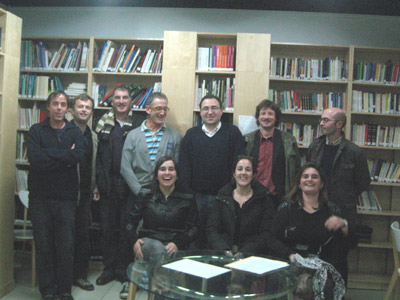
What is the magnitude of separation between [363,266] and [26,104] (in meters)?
4.24

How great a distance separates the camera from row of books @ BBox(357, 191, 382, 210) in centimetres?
426

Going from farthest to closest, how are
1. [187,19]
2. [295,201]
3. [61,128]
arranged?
[187,19]
[61,128]
[295,201]

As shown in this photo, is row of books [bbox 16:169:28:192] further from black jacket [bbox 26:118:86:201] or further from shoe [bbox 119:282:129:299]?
shoe [bbox 119:282:129:299]

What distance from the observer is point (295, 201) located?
2865mm

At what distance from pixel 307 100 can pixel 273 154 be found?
122 centimetres

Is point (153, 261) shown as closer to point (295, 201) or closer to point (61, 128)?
point (295, 201)

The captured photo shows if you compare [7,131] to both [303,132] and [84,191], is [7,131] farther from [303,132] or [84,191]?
[303,132]

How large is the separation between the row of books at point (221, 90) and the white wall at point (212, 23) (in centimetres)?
90

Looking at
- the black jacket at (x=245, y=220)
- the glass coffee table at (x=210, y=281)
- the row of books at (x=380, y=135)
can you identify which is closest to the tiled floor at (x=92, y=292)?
the black jacket at (x=245, y=220)

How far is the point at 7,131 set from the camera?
341cm

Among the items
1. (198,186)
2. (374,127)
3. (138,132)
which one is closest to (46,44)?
(138,132)

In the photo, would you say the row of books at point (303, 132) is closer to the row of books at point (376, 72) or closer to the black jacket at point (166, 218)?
the row of books at point (376, 72)

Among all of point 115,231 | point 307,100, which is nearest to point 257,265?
point 115,231

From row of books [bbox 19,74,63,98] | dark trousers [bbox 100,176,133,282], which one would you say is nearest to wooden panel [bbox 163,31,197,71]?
dark trousers [bbox 100,176,133,282]
